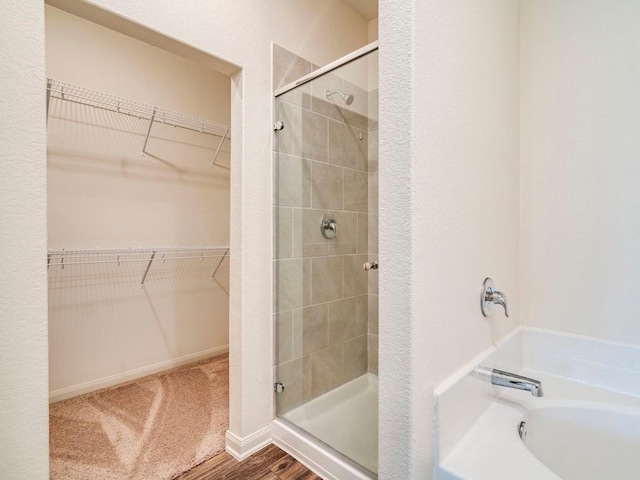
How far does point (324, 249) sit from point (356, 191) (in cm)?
37

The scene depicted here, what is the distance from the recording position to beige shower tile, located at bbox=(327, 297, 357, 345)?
1.89 meters

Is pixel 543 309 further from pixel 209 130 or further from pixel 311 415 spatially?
pixel 209 130

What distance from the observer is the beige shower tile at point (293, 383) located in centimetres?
175

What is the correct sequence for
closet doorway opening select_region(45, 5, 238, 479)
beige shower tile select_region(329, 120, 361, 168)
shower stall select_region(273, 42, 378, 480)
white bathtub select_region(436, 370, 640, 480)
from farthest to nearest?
closet doorway opening select_region(45, 5, 238, 479)
beige shower tile select_region(329, 120, 361, 168)
shower stall select_region(273, 42, 378, 480)
white bathtub select_region(436, 370, 640, 480)

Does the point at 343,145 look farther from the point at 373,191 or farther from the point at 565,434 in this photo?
the point at 565,434

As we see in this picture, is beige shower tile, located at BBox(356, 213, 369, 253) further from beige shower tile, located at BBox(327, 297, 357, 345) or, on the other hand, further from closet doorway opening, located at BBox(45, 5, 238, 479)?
closet doorway opening, located at BBox(45, 5, 238, 479)

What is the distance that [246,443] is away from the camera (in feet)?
5.24

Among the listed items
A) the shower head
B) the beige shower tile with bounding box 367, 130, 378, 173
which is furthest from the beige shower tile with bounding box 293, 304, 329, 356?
the shower head

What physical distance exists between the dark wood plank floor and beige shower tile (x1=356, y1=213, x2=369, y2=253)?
110cm

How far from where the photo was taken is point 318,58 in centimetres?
199

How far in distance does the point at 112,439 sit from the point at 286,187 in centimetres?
164

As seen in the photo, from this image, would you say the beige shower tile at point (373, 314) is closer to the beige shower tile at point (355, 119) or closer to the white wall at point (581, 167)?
the white wall at point (581, 167)

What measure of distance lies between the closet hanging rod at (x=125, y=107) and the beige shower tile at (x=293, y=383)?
189cm

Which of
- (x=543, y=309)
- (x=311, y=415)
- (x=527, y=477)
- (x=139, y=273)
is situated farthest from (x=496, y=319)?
(x=139, y=273)
